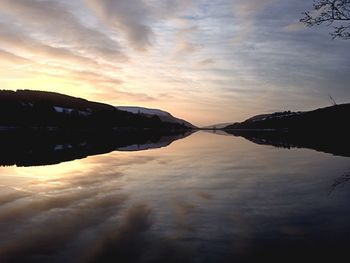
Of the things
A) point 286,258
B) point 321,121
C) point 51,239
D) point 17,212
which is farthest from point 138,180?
point 321,121

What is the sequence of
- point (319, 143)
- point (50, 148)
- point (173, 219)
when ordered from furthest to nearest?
point (319, 143)
point (50, 148)
point (173, 219)

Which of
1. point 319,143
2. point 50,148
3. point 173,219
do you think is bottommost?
point 173,219

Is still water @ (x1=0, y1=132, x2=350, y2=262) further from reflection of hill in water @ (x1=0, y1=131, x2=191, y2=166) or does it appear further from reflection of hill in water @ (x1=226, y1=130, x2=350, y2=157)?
reflection of hill in water @ (x1=226, y1=130, x2=350, y2=157)

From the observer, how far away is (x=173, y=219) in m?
11.1

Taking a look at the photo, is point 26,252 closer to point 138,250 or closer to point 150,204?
point 138,250

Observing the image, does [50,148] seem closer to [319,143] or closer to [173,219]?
[173,219]

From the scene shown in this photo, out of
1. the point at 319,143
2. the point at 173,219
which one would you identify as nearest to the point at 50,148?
the point at 173,219

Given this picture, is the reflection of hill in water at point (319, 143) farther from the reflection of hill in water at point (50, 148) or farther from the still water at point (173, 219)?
the still water at point (173, 219)

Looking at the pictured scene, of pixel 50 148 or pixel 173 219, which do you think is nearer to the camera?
pixel 173 219

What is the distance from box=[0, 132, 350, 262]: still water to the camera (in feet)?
26.4

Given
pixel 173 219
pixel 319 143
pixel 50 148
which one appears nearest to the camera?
pixel 173 219

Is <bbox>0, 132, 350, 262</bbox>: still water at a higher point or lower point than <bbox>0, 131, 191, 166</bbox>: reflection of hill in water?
lower

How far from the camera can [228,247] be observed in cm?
838

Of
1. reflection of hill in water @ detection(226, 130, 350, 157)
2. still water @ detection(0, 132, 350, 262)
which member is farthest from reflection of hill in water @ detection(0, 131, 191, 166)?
reflection of hill in water @ detection(226, 130, 350, 157)
